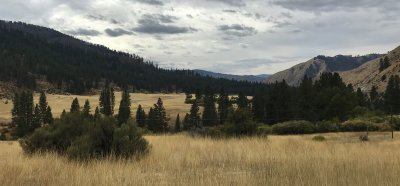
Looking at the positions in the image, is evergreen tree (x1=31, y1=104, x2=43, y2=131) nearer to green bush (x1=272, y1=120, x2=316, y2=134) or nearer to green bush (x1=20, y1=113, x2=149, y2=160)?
green bush (x1=272, y1=120, x2=316, y2=134)

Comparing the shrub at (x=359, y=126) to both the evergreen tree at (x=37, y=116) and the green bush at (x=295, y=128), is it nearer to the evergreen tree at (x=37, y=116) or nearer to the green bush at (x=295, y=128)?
the green bush at (x=295, y=128)

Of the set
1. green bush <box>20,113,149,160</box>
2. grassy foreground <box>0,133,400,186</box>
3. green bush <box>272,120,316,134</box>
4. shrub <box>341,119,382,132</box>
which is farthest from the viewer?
green bush <box>272,120,316,134</box>

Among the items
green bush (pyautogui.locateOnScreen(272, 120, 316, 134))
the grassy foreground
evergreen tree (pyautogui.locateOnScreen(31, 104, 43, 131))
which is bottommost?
evergreen tree (pyautogui.locateOnScreen(31, 104, 43, 131))

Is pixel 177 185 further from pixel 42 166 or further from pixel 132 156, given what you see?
pixel 132 156

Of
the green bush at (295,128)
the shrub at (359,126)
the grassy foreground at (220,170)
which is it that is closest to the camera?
the grassy foreground at (220,170)

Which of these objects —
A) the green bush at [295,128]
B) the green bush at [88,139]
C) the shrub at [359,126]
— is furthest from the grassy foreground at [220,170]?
the shrub at [359,126]

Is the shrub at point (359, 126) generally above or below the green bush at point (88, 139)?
below

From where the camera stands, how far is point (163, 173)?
9.50 metres

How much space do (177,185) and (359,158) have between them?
5150mm

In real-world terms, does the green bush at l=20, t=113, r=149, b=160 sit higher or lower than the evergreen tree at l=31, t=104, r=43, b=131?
higher

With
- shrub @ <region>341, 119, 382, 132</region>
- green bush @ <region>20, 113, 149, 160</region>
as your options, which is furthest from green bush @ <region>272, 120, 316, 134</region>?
green bush @ <region>20, 113, 149, 160</region>

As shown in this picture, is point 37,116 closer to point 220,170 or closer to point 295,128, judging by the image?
point 295,128

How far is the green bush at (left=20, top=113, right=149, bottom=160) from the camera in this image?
12117 millimetres

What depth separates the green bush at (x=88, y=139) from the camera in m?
12.1
